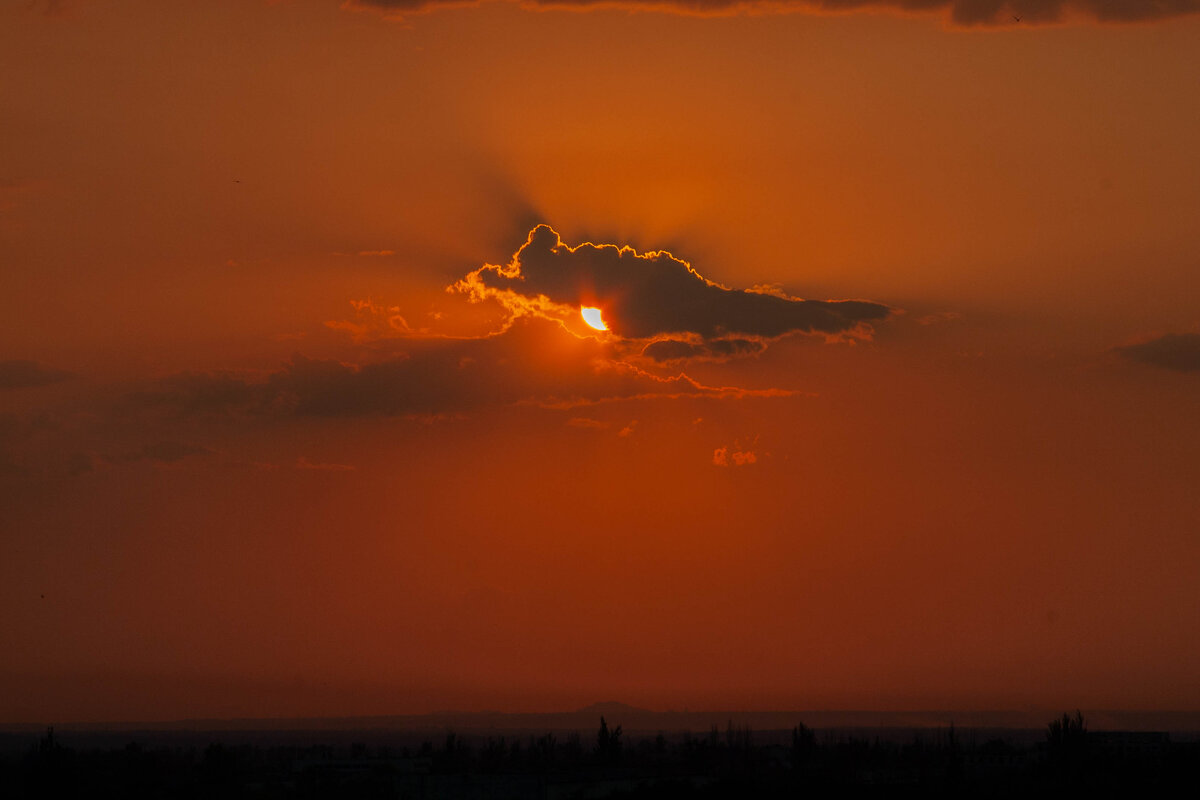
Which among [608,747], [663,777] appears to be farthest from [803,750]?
[663,777]

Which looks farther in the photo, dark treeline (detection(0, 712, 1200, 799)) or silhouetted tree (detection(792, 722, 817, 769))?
silhouetted tree (detection(792, 722, 817, 769))

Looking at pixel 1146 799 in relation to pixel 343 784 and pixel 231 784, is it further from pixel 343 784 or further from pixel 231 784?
pixel 231 784

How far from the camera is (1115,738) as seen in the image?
552ft

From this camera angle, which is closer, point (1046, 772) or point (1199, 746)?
point (1046, 772)

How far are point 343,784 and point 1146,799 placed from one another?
207ft

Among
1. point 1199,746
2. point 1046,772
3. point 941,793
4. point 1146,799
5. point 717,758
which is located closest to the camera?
point 1146,799

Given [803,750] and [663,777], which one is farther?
[803,750]

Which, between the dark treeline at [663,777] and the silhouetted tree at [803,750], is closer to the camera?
the dark treeline at [663,777]

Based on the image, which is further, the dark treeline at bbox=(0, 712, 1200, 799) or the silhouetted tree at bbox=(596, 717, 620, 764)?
the silhouetted tree at bbox=(596, 717, 620, 764)

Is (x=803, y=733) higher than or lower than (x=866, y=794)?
higher

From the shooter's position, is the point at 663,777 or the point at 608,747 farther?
the point at 608,747

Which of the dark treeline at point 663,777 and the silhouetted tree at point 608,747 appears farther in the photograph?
the silhouetted tree at point 608,747

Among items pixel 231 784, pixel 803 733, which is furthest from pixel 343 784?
pixel 803 733

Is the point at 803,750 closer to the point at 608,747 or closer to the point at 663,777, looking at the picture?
the point at 608,747
